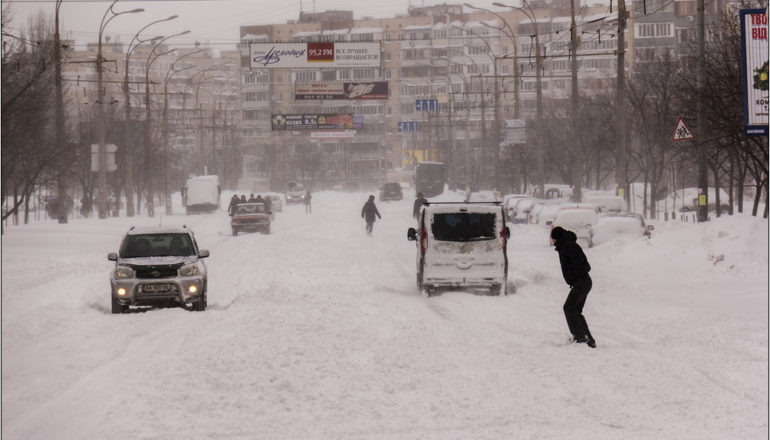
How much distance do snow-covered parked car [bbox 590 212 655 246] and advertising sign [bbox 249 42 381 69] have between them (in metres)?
25.9

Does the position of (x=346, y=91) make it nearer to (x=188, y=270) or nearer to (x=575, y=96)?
(x=575, y=96)

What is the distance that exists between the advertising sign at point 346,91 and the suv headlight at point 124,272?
170 feet

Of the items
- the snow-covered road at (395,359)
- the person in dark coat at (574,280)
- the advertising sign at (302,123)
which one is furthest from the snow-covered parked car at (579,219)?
the advertising sign at (302,123)

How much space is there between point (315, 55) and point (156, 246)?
135 feet

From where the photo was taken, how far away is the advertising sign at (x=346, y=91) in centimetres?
7119

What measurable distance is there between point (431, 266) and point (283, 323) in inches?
252

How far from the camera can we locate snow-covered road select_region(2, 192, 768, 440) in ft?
32.3

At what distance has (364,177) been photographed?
532ft

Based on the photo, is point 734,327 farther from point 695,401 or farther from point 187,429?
point 187,429

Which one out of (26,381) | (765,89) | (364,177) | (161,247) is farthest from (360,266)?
(364,177)

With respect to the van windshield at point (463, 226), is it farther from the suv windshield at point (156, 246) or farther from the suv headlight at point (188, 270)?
the suv headlight at point (188, 270)

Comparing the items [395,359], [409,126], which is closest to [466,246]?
[395,359]

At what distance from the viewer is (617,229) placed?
1443 inches

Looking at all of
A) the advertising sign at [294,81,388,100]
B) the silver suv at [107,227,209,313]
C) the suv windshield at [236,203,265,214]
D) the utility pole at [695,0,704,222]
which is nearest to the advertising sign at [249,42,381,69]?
the advertising sign at [294,81,388,100]
